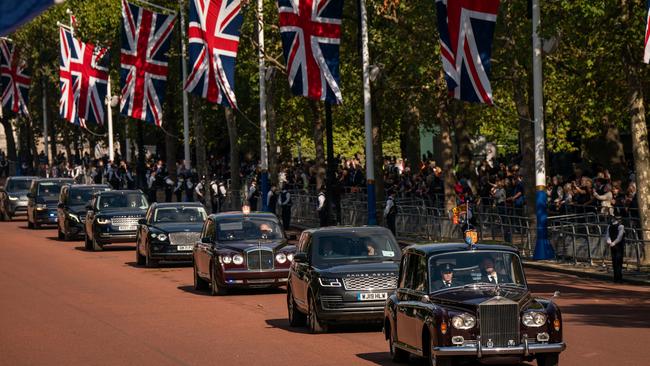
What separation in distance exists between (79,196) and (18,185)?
51.0ft

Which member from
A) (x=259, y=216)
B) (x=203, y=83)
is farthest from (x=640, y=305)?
(x=203, y=83)

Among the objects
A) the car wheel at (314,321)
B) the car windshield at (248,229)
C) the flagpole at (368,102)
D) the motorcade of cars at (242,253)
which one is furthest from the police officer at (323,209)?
the car wheel at (314,321)

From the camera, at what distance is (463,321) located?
1547 centimetres

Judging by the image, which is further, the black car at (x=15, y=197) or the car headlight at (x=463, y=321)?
the black car at (x=15, y=197)

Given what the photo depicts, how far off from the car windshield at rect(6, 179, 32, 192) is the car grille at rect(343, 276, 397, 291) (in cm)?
4408

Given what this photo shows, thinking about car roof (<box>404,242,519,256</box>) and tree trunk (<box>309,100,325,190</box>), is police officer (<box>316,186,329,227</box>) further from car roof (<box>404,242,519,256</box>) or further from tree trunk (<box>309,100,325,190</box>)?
car roof (<box>404,242,519,256</box>)

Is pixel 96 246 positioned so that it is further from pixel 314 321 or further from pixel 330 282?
pixel 330 282

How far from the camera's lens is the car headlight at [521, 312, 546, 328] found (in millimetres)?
15461

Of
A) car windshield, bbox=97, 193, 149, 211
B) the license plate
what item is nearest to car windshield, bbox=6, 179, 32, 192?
car windshield, bbox=97, 193, 149, 211

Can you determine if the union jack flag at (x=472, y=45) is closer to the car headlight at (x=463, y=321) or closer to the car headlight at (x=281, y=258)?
the car headlight at (x=281, y=258)

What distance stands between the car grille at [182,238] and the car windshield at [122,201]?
27.7 feet

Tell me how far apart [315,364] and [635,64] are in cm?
1943

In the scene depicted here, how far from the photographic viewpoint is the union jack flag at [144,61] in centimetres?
5509

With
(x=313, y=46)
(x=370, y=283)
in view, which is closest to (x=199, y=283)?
(x=370, y=283)
